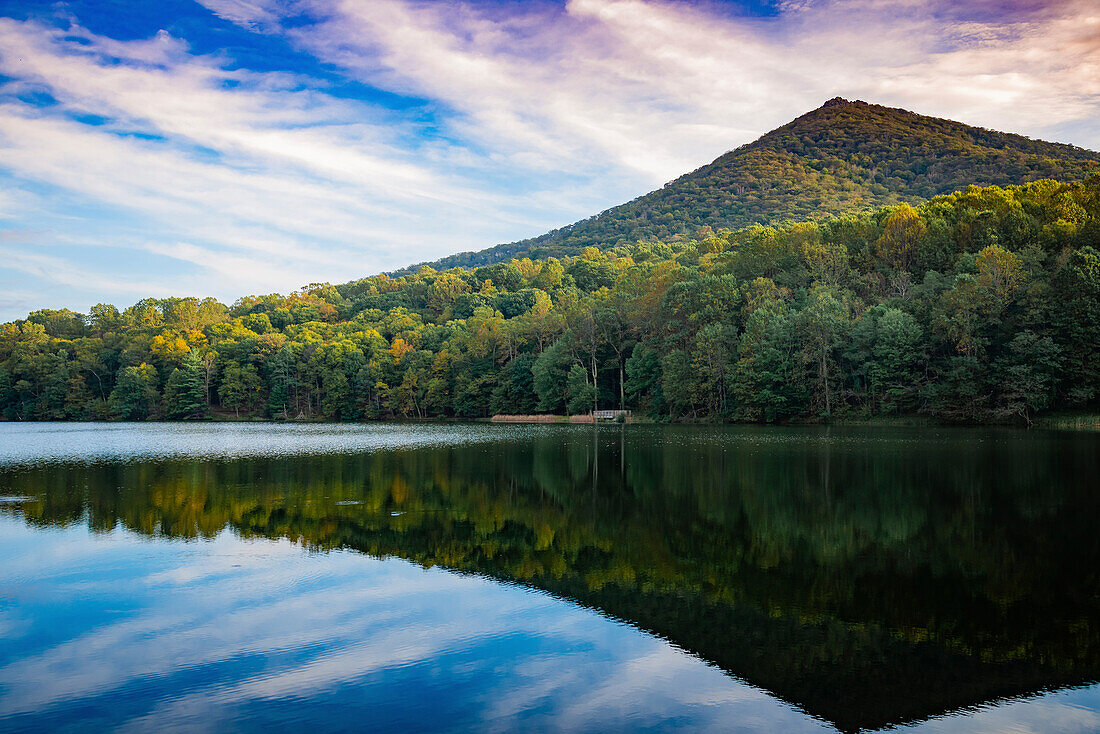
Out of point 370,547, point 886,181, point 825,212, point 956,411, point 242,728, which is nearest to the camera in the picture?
point 242,728

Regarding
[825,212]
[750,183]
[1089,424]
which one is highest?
[750,183]

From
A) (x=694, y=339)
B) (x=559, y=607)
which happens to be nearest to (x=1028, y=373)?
(x=694, y=339)

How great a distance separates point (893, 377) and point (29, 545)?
167 ft

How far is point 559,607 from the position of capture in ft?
31.4

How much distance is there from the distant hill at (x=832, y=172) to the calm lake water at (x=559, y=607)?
324 feet

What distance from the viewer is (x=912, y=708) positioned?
6.43 meters

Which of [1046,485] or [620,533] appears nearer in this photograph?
[620,533]

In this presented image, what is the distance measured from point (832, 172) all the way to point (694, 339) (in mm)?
88977

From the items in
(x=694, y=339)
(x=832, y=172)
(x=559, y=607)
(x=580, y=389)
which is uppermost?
(x=832, y=172)

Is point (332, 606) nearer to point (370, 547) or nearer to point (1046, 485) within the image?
point (370, 547)

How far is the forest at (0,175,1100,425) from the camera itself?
4588 cm

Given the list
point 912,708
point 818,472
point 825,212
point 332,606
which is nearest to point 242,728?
point 332,606

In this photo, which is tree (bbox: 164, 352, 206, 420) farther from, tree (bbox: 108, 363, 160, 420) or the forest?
tree (bbox: 108, 363, 160, 420)

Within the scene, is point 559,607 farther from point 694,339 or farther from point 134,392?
point 134,392
